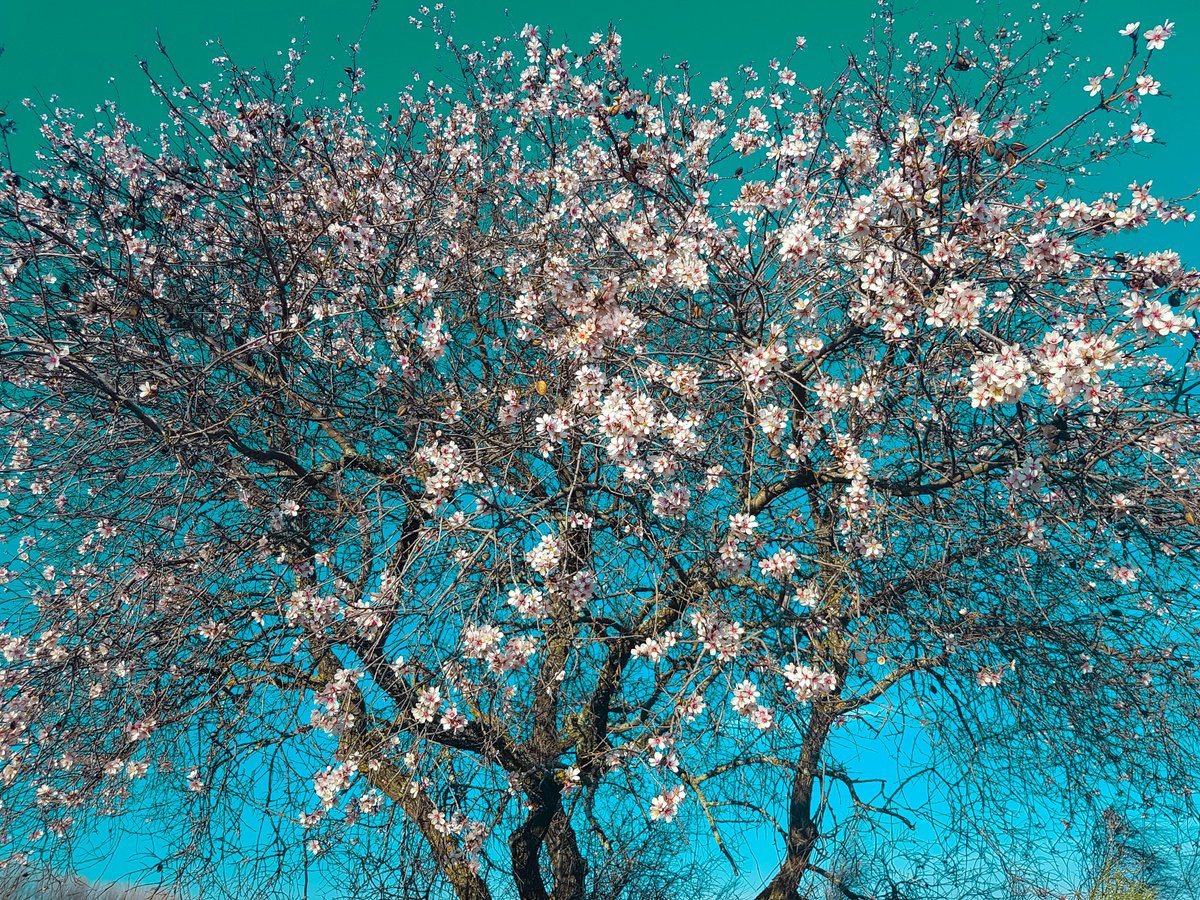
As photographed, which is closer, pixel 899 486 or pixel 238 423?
pixel 899 486

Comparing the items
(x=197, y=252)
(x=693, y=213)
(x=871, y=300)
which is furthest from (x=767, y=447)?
(x=197, y=252)

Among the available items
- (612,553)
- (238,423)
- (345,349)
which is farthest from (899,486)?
(238,423)

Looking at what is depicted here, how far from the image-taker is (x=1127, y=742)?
4676mm

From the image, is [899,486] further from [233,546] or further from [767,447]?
[233,546]

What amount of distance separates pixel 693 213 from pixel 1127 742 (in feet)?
12.6

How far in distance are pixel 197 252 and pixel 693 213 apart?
3385 millimetres

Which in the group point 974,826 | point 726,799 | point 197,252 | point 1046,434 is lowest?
point 974,826

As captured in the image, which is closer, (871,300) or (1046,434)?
(1046,434)

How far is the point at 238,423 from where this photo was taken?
5406 millimetres

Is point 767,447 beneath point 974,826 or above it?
above

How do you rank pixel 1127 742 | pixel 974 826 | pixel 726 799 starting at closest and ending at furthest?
pixel 974 826
pixel 1127 742
pixel 726 799

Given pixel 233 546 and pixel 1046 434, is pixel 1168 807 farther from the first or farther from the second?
pixel 233 546

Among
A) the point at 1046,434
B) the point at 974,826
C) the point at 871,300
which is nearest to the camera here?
the point at 1046,434

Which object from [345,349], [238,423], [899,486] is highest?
[345,349]
